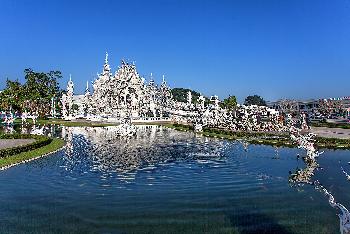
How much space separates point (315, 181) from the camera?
37.4 metres

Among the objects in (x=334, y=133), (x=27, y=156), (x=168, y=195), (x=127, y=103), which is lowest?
(x=168, y=195)

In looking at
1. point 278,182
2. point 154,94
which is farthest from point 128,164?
point 154,94

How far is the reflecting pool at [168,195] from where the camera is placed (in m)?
25.1

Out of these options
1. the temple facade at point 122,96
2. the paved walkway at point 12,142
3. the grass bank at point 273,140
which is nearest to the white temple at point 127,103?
the temple facade at point 122,96

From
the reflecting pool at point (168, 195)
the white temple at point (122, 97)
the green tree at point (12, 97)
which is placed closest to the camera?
the reflecting pool at point (168, 195)

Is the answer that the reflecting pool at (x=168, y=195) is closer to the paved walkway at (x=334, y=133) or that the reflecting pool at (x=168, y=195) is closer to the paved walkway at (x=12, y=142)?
the paved walkway at (x=12, y=142)

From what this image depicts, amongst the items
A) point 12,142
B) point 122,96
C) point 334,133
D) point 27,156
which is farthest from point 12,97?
point 334,133

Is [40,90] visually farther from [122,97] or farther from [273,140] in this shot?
[273,140]

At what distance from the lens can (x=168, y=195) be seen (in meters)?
31.7

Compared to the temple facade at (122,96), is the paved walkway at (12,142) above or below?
below

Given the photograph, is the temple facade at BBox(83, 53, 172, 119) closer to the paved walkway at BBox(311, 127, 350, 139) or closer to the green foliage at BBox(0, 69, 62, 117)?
the green foliage at BBox(0, 69, 62, 117)

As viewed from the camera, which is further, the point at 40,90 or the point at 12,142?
the point at 40,90

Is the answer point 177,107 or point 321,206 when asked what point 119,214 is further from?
point 177,107

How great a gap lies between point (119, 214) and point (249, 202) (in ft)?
32.4
